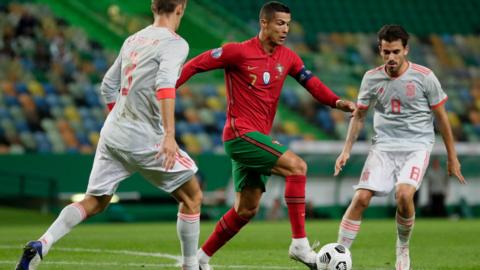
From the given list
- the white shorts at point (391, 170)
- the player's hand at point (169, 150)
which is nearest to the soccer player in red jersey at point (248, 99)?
the white shorts at point (391, 170)

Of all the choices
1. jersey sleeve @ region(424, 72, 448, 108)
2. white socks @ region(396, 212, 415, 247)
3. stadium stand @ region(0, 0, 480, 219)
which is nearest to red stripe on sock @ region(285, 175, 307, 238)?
white socks @ region(396, 212, 415, 247)

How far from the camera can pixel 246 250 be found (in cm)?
1136

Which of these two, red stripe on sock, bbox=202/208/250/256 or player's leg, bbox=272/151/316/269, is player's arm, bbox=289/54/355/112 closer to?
player's leg, bbox=272/151/316/269

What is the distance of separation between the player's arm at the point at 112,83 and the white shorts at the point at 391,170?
2.19 m

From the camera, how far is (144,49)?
7059mm

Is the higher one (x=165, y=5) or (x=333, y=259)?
(x=165, y=5)

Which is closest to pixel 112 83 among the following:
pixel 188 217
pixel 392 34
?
pixel 188 217

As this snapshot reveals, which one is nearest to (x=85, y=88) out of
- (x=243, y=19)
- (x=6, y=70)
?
(x=6, y=70)

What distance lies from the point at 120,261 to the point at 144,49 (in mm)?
3069

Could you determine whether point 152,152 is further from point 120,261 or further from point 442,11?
point 442,11

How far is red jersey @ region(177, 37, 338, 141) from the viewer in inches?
325

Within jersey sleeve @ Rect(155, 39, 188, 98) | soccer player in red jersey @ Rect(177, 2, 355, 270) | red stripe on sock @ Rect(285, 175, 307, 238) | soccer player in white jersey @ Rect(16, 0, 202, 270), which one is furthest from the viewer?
soccer player in red jersey @ Rect(177, 2, 355, 270)

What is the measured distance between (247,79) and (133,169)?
5.13 ft

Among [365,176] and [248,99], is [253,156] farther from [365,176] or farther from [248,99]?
[365,176]
